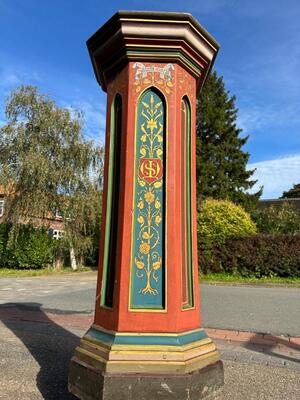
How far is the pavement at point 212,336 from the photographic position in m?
3.78

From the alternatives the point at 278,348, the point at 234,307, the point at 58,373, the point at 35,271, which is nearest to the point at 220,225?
the point at 234,307

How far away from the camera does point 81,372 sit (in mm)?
3123

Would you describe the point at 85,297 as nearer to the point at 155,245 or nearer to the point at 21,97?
the point at 155,245

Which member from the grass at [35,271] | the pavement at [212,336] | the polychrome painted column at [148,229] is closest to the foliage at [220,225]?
the grass at [35,271]

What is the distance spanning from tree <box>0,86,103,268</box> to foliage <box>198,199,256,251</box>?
631 cm

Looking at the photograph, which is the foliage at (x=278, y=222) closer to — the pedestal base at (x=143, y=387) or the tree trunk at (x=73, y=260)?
the tree trunk at (x=73, y=260)

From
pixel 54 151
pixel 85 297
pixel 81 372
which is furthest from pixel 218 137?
pixel 81 372

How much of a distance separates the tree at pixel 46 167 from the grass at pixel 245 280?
8173mm

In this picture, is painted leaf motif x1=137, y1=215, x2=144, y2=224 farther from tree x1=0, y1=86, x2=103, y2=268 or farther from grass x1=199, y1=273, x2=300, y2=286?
tree x1=0, y1=86, x2=103, y2=268

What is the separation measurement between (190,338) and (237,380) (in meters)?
1.25

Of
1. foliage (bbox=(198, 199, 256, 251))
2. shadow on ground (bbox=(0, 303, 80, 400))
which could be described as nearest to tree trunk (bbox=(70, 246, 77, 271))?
foliage (bbox=(198, 199, 256, 251))

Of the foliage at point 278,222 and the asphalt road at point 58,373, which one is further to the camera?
the foliage at point 278,222

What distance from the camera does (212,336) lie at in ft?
21.5

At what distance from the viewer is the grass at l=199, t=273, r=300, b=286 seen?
54.2 feet
